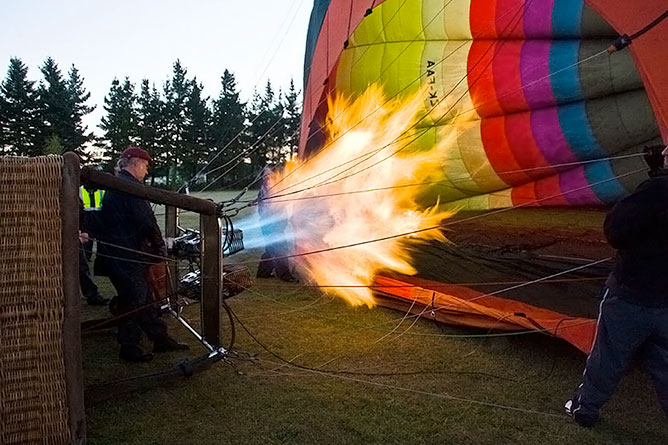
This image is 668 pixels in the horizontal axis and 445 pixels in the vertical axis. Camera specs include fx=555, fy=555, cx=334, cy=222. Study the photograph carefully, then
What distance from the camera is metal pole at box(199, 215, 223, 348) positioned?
2.62 meters

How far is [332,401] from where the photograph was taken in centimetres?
242

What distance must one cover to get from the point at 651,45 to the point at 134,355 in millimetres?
2769

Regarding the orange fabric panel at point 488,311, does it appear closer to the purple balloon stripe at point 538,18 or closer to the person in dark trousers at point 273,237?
the person in dark trousers at point 273,237

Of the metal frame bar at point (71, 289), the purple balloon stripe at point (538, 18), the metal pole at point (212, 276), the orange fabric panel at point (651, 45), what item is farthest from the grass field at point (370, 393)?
the purple balloon stripe at point (538, 18)

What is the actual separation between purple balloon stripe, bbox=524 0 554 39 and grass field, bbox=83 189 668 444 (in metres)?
1.93

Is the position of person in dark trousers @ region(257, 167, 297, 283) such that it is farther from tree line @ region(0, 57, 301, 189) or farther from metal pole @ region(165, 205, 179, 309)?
tree line @ region(0, 57, 301, 189)

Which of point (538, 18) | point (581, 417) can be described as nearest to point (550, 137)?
point (538, 18)

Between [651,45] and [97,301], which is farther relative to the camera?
[97,301]

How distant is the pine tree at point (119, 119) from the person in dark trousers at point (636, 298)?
30.7 metres

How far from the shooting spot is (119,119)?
105ft

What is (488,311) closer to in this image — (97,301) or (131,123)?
(97,301)

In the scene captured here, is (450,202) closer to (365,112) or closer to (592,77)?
(365,112)

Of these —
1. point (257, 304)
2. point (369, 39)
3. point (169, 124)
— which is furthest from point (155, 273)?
point (169, 124)

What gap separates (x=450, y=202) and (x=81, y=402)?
3.65m
